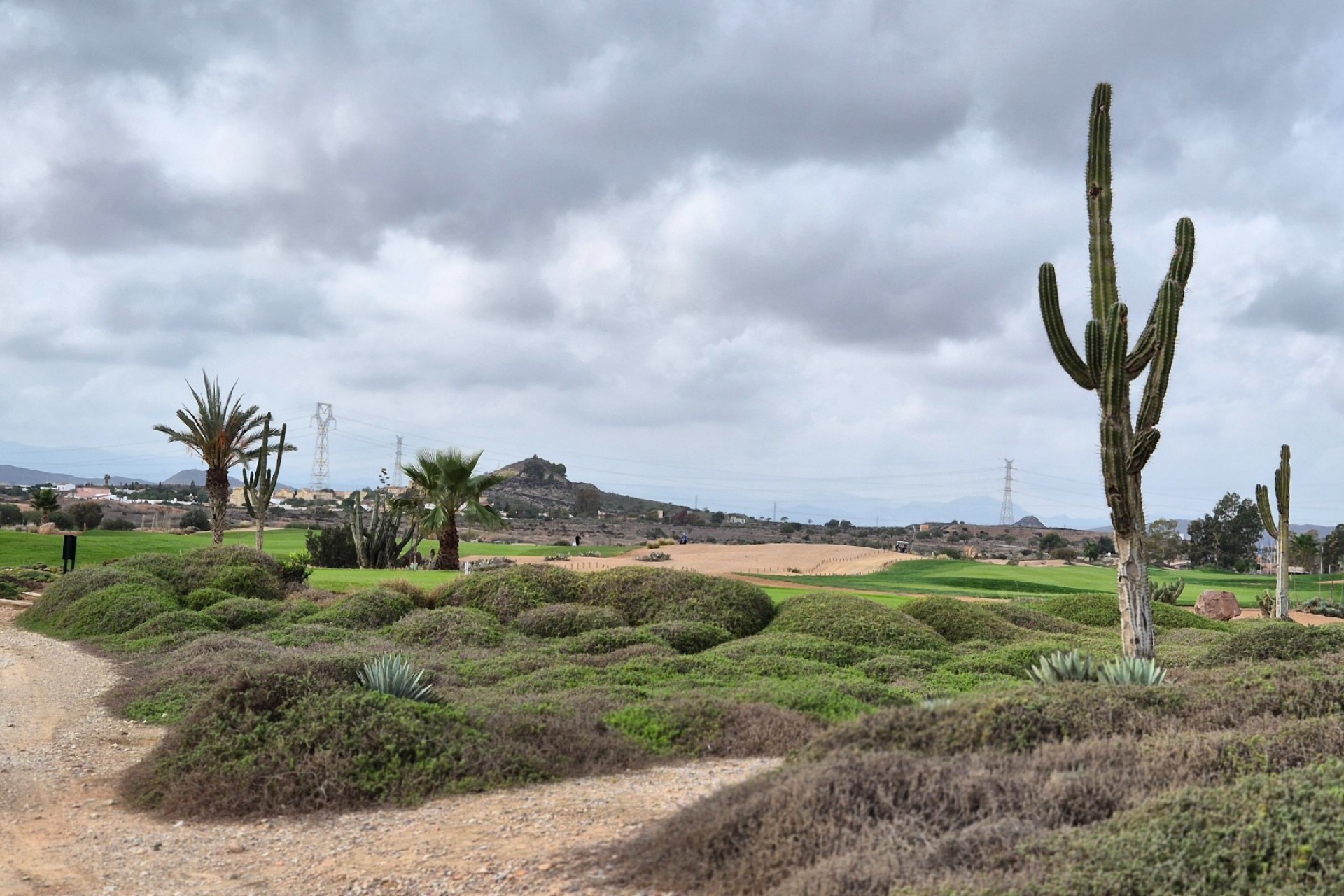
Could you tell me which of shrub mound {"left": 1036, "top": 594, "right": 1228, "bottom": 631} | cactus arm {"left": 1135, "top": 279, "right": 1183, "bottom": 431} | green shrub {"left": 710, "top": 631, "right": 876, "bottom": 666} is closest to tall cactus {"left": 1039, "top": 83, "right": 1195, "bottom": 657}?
cactus arm {"left": 1135, "top": 279, "right": 1183, "bottom": 431}

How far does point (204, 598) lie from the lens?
19016 mm

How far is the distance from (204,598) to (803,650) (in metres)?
12.1

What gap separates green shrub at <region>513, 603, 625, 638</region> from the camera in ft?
51.0

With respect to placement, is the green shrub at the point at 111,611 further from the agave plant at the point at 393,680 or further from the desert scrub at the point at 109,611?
the agave plant at the point at 393,680

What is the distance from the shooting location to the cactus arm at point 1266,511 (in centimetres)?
Answer: 2522

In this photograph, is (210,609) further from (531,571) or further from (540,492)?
(540,492)

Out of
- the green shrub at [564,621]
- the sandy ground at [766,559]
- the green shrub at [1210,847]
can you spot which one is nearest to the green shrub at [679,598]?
the green shrub at [564,621]

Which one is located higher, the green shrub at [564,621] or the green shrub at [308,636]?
the green shrub at [564,621]

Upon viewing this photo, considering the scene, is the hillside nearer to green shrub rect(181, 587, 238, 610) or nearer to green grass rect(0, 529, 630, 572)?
green grass rect(0, 529, 630, 572)

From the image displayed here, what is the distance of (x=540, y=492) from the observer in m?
109

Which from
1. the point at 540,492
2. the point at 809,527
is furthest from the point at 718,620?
the point at 540,492

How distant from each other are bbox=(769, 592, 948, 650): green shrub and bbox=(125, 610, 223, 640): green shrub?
30.6 ft

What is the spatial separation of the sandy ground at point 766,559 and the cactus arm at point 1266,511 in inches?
608

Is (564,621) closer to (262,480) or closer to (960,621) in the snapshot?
(960,621)
